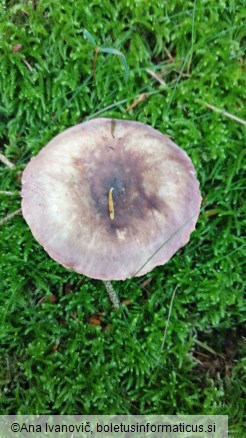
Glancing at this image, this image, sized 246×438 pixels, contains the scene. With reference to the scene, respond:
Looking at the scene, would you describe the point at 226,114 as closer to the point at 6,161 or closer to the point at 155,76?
the point at 155,76

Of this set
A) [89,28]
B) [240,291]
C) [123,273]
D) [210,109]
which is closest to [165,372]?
[240,291]

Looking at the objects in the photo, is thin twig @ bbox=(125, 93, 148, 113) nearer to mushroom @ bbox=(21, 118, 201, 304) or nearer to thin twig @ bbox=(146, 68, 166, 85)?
thin twig @ bbox=(146, 68, 166, 85)

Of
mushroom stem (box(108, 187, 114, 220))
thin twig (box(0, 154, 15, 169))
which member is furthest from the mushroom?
thin twig (box(0, 154, 15, 169))

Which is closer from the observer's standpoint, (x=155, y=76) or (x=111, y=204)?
(x=111, y=204)

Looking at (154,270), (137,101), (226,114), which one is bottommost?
(154,270)

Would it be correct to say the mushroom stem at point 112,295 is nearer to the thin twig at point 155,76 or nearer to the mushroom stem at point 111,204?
the mushroom stem at point 111,204

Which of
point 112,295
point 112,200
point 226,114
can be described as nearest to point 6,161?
point 112,200
